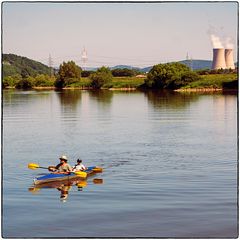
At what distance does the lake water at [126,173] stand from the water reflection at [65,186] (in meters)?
0.05

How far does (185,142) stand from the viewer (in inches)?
742

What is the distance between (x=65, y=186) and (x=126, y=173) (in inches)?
81.2

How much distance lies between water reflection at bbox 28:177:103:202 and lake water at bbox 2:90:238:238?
0.05 m

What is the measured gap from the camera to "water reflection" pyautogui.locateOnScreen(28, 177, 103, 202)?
12.3 metres

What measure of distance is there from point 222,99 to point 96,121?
11.0 meters

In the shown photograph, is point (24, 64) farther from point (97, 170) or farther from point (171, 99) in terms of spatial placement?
point (171, 99)

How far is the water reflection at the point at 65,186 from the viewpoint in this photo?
12327 millimetres

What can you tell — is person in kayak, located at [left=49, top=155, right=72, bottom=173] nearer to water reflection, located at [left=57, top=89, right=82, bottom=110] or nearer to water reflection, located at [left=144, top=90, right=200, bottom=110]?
water reflection, located at [left=57, top=89, right=82, bottom=110]

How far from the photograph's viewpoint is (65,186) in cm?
1284

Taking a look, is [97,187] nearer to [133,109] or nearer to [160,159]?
[160,159]

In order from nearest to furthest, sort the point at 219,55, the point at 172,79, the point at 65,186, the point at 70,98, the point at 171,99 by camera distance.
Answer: the point at 65,186, the point at 219,55, the point at 70,98, the point at 171,99, the point at 172,79

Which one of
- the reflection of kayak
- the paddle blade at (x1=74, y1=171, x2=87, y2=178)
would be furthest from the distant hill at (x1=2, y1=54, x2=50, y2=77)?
the paddle blade at (x1=74, y1=171, x2=87, y2=178)

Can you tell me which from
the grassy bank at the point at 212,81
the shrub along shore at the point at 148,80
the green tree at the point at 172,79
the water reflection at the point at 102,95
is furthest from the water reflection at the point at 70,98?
the grassy bank at the point at 212,81

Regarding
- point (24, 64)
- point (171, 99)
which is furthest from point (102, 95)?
point (24, 64)
